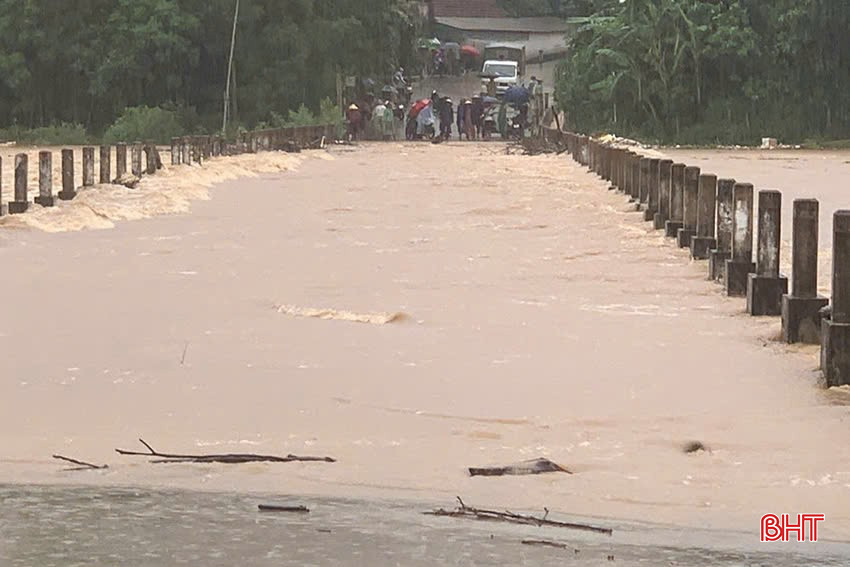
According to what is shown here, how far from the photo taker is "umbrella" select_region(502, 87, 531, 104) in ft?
183

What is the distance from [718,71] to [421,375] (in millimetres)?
41135

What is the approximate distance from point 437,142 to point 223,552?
45.6 metres

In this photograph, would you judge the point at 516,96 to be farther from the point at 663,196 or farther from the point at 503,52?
the point at 663,196

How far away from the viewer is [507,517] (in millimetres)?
7352

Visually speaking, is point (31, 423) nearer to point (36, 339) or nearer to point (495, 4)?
point (36, 339)

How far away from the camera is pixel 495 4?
82750 millimetres

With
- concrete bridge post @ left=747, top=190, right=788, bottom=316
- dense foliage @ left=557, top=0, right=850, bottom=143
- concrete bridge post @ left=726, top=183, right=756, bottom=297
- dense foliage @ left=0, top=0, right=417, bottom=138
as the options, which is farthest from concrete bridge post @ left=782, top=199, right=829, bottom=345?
dense foliage @ left=0, top=0, right=417, bottom=138

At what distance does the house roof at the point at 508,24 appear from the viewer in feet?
258

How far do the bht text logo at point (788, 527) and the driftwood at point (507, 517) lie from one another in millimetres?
593

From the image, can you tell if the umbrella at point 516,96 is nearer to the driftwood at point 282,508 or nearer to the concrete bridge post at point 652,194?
the concrete bridge post at point 652,194

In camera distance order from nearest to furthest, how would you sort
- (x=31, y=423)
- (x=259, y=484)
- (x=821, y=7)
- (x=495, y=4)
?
(x=259, y=484)
(x=31, y=423)
(x=821, y=7)
(x=495, y=4)

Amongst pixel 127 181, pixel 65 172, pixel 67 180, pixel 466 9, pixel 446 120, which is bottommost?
pixel 127 181

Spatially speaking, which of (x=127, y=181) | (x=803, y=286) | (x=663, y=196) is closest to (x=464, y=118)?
(x=127, y=181)

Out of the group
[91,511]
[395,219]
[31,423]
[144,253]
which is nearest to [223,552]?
[91,511]
